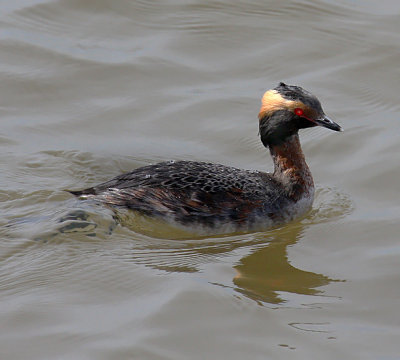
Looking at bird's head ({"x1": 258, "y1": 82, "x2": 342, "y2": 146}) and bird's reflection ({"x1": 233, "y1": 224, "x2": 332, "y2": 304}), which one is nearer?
bird's reflection ({"x1": 233, "y1": 224, "x2": 332, "y2": 304})

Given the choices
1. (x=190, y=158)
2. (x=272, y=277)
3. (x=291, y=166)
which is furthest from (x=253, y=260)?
(x=190, y=158)

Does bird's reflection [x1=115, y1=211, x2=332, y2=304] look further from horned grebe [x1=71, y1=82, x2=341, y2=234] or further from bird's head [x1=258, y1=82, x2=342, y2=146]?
bird's head [x1=258, y1=82, x2=342, y2=146]

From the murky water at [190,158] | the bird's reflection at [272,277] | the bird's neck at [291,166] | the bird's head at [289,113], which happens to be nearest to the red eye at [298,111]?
the bird's head at [289,113]

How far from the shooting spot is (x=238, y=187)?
926 centimetres

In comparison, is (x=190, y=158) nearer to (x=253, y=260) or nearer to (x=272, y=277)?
(x=253, y=260)

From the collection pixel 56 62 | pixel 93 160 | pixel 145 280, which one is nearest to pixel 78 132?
pixel 93 160

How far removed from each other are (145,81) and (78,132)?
1.52m

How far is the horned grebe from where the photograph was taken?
29.9ft

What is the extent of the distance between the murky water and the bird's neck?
1.26ft

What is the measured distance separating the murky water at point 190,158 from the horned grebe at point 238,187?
7.3 inches

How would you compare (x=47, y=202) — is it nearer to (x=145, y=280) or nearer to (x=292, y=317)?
(x=145, y=280)

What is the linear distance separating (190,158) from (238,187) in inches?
70.2

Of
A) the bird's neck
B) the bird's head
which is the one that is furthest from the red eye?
the bird's neck

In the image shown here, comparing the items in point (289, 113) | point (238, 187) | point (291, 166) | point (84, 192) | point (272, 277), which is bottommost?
point (272, 277)
